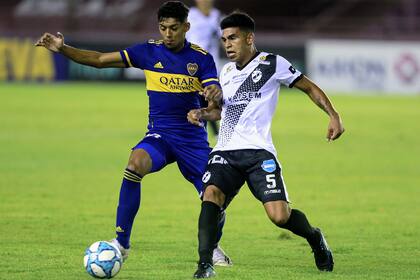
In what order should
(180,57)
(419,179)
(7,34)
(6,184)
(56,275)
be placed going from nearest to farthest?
(56,275), (180,57), (6,184), (419,179), (7,34)

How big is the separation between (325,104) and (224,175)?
0.95 m

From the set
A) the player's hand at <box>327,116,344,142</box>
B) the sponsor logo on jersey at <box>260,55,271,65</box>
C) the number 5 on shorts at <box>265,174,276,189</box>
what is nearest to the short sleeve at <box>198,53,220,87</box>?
the sponsor logo on jersey at <box>260,55,271,65</box>

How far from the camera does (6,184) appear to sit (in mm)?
14141

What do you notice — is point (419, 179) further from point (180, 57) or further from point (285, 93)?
point (285, 93)

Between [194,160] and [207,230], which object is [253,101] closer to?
[194,160]

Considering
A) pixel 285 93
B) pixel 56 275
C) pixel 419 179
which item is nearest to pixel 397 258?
pixel 56 275

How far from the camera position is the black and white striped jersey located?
26.9 ft

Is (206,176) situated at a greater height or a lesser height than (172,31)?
lesser

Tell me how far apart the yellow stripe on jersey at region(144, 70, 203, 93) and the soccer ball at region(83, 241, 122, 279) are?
67.8 inches

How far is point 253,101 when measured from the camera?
8258mm

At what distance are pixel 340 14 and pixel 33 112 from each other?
22.0m

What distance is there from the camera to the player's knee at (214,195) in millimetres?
7996

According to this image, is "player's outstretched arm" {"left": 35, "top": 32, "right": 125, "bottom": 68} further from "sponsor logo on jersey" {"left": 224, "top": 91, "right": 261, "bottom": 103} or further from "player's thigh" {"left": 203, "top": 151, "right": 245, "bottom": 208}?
"player's thigh" {"left": 203, "top": 151, "right": 245, "bottom": 208}

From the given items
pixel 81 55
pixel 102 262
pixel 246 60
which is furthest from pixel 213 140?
pixel 102 262
